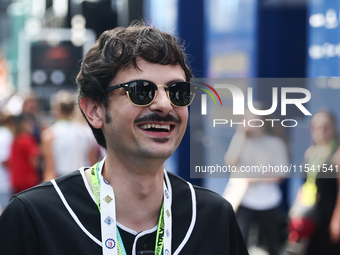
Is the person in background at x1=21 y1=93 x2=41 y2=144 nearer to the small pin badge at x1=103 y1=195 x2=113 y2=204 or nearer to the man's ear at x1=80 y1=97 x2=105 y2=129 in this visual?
the man's ear at x1=80 y1=97 x2=105 y2=129

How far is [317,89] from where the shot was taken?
459 cm

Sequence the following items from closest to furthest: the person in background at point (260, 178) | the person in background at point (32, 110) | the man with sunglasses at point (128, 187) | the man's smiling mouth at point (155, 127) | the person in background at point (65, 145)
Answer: the man with sunglasses at point (128, 187)
the man's smiling mouth at point (155, 127)
the person in background at point (260, 178)
the person in background at point (65, 145)
the person in background at point (32, 110)

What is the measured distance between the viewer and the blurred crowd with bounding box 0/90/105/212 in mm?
5891

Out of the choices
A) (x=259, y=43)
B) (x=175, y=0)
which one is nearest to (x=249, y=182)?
(x=259, y=43)

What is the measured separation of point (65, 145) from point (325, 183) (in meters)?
3.32

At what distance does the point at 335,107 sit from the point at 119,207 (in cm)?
325

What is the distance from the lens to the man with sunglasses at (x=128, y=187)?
1764 mm

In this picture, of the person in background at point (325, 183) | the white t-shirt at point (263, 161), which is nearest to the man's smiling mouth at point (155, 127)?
the white t-shirt at point (263, 161)

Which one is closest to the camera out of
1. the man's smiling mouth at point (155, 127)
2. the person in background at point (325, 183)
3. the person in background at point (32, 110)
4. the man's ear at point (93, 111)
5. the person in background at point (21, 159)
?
the man's smiling mouth at point (155, 127)

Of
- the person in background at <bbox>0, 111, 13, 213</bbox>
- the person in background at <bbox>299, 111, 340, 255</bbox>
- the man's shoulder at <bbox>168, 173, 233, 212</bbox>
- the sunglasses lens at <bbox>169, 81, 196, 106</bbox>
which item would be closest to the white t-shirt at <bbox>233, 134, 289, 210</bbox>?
the person in background at <bbox>299, 111, 340, 255</bbox>

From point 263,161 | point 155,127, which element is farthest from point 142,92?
point 263,161

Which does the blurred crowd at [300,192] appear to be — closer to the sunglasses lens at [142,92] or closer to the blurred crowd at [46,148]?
the blurred crowd at [46,148]

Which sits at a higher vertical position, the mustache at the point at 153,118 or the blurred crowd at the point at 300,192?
the mustache at the point at 153,118

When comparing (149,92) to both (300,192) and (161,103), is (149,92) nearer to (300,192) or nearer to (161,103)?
(161,103)
